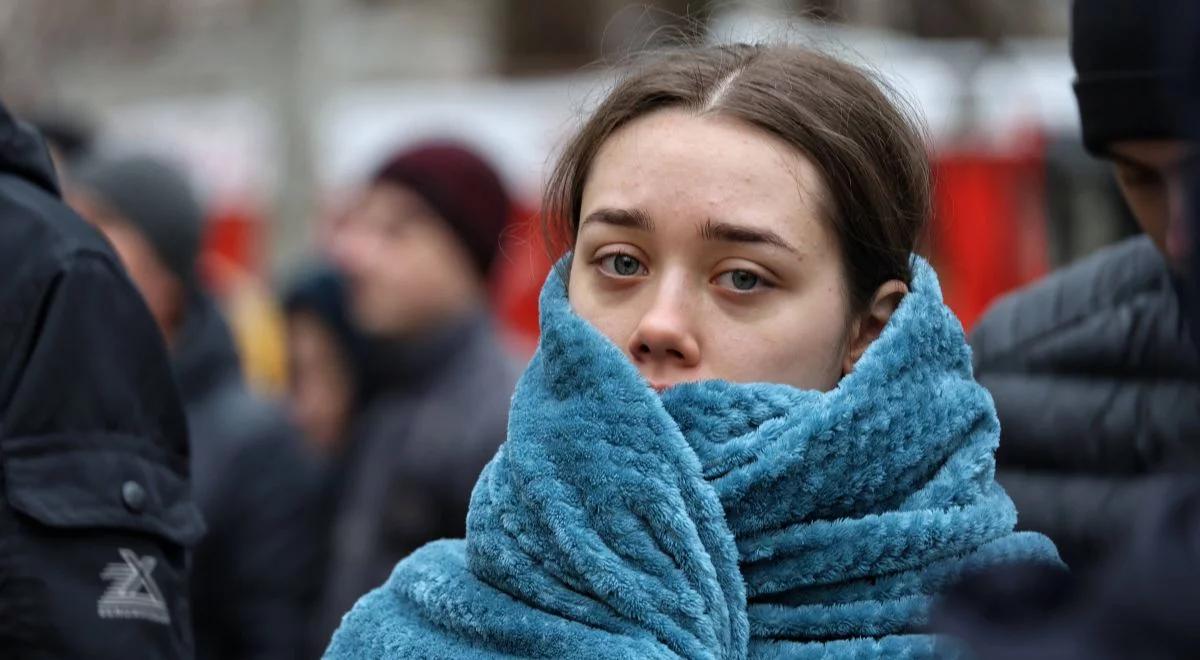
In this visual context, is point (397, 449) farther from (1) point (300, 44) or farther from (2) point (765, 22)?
(1) point (300, 44)

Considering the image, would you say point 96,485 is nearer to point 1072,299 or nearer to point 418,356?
point 1072,299

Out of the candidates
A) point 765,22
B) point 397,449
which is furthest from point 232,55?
point 765,22

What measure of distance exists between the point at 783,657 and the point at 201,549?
8.44ft

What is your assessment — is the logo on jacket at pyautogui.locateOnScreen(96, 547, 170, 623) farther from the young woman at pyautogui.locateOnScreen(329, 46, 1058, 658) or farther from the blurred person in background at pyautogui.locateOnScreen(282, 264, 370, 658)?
the blurred person in background at pyautogui.locateOnScreen(282, 264, 370, 658)

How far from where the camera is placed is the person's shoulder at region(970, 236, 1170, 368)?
106 inches

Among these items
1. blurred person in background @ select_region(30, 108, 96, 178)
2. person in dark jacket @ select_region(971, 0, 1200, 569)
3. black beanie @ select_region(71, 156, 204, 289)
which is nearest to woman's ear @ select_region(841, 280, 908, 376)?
person in dark jacket @ select_region(971, 0, 1200, 569)

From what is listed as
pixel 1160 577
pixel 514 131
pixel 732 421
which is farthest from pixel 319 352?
pixel 1160 577

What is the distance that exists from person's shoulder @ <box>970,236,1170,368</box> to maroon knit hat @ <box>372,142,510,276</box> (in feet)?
6.10

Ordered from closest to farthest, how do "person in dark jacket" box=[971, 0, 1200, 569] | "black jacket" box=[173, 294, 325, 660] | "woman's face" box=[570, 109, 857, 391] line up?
1. "woman's face" box=[570, 109, 857, 391]
2. "person in dark jacket" box=[971, 0, 1200, 569]
3. "black jacket" box=[173, 294, 325, 660]

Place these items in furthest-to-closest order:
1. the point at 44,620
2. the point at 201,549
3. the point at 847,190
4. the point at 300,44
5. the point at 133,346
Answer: the point at 300,44, the point at 201,549, the point at 133,346, the point at 44,620, the point at 847,190

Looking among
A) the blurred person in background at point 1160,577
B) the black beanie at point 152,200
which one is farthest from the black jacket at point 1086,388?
the black beanie at point 152,200

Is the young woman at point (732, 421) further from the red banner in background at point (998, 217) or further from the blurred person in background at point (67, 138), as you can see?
the red banner in background at point (998, 217)

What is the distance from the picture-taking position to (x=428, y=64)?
21.9m

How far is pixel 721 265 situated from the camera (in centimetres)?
178
